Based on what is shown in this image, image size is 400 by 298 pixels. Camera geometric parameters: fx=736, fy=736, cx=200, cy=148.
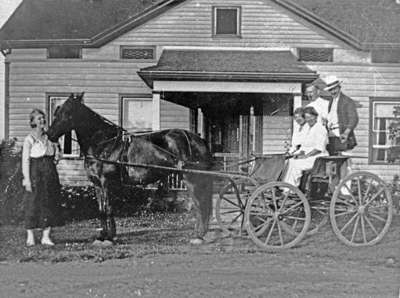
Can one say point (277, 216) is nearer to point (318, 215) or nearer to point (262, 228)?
point (262, 228)

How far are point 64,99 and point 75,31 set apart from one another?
570mm

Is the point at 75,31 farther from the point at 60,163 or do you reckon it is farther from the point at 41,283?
the point at 41,283

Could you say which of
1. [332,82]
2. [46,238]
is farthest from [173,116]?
[46,238]

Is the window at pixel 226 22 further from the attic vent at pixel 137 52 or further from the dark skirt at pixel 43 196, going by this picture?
the dark skirt at pixel 43 196

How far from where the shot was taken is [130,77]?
609cm

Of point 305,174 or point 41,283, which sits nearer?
point 41,283

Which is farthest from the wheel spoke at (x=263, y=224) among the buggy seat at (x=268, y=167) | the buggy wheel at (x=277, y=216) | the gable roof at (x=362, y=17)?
the gable roof at (x=362, y=17)

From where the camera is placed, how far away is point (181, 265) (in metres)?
Result: 6.04

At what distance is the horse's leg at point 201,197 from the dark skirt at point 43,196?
1117 millimetres

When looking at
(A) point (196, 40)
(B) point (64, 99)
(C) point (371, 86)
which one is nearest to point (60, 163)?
(B) point (64, 99)

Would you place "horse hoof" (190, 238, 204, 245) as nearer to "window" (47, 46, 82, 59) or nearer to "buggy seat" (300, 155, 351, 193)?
"buggy seat" (300, 155, 351, 193)

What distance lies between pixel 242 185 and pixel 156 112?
98cm

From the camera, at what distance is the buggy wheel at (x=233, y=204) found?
247 inches

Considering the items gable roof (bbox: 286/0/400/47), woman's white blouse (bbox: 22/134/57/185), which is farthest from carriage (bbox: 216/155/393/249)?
woman's white blouse (bbox: 22/134/57/185)
